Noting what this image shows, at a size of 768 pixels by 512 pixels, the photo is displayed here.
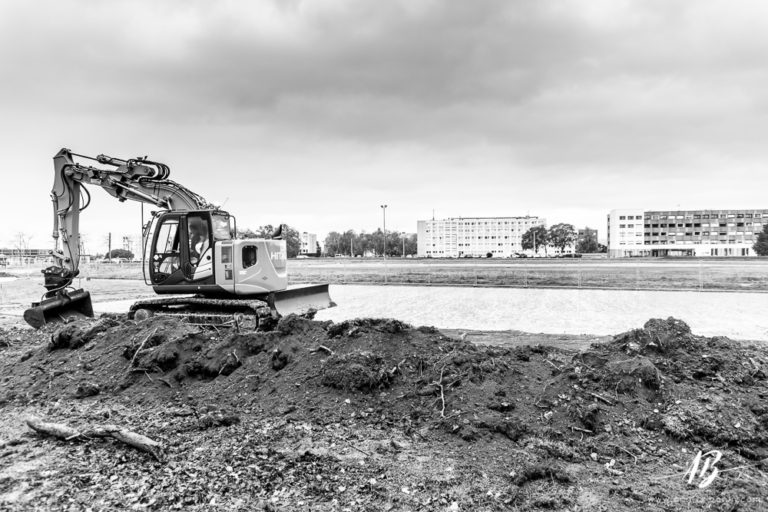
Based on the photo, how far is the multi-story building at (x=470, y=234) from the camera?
167 metres

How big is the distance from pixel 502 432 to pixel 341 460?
144 cm

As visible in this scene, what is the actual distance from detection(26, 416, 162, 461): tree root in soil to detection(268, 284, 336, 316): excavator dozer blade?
624 cm

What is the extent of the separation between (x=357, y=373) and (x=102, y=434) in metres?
2.40

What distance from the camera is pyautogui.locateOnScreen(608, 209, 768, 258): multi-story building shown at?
116 meters

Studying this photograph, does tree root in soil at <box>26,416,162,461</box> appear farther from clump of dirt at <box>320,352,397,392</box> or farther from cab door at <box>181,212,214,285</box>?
cab door at <box>181,212,214,285</box>

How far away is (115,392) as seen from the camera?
5.71m

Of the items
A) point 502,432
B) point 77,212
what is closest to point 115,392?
point 502,432

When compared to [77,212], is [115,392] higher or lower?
lower

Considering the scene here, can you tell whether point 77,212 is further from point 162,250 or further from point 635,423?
point 635,423

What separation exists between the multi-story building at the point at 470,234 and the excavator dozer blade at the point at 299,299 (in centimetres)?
15343

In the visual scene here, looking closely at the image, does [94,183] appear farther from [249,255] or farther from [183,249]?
[249,255]

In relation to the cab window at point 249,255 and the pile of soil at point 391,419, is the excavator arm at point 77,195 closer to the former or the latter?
the cab window at point 249,255

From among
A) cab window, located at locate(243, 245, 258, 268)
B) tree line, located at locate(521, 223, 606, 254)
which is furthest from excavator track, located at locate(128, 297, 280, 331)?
tree line, located at locate(521, 223, 606, 254)

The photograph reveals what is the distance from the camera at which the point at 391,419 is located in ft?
15.4
